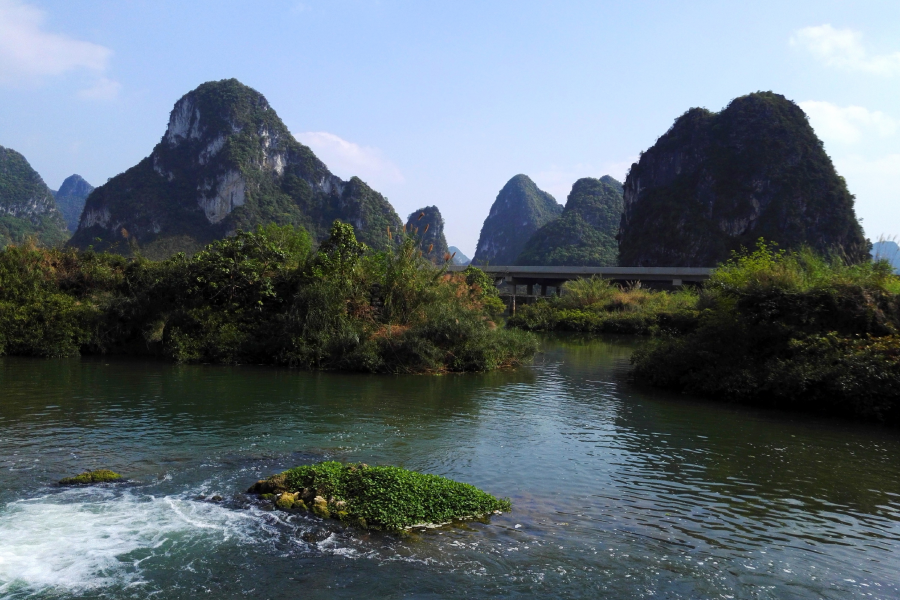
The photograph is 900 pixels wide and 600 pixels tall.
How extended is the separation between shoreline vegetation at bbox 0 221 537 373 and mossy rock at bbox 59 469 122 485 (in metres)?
12.0

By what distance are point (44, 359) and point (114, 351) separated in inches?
98.9

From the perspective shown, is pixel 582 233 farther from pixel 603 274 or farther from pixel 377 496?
pixel 377 496

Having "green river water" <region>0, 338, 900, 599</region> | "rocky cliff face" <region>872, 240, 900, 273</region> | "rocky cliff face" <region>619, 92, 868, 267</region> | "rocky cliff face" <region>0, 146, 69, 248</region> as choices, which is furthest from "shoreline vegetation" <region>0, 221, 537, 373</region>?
"rocky cliff face" <region>0, 146, 69, 248</region>

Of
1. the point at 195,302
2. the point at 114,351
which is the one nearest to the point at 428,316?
the point at 195,302

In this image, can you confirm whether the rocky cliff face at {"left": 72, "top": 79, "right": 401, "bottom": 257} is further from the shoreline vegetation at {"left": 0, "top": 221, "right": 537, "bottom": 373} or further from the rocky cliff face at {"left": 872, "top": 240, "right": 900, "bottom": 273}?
the rocky cliff face at {"left": 872, "top": 240, "right": 900, "bottom": 273}

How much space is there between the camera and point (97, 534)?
770 centimetres

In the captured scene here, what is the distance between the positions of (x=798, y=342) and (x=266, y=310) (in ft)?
57.4

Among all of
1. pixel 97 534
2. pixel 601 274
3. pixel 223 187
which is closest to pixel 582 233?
pixel 223 187

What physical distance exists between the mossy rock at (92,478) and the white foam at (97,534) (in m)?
0.34

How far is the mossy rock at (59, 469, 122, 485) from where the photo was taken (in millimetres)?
9484

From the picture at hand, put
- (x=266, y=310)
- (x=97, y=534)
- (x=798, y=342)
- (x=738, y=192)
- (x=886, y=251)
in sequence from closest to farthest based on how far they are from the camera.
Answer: (x=97, y=534) < (x=798, y=342) < (x=886, y=251) < (x=266, y=310) < (x=738, y=192)

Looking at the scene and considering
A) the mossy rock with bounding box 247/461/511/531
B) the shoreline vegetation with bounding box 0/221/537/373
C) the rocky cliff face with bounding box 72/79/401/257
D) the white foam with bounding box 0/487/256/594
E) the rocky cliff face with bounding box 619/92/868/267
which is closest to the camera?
the white foam with bounding box 0/487/256/594

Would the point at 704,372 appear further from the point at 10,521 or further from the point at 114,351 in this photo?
the point at 114,351

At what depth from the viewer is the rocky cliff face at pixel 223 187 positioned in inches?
4577
